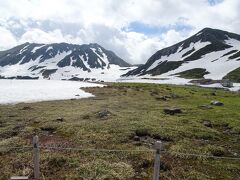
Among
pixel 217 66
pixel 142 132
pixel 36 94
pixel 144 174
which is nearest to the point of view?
pixel 144 174

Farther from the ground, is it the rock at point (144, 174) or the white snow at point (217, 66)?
the white snow at point (217, 66)

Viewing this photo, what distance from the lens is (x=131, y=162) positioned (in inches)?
840

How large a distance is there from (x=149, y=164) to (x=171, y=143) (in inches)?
253

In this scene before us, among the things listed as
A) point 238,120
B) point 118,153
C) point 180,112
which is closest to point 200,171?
point 118,153

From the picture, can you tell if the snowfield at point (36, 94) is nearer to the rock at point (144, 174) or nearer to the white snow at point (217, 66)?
the rock at point (144, 174)

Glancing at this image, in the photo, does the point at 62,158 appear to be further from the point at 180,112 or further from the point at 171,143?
the point at 180,112

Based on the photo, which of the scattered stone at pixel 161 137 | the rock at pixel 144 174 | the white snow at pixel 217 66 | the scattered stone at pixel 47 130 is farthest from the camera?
the white snow at pixel 217 66

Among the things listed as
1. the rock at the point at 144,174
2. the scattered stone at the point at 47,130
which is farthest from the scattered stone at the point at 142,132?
the rock at the point at 144,174

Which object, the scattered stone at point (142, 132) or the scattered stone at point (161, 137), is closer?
the scattered stone at point (161, 137)

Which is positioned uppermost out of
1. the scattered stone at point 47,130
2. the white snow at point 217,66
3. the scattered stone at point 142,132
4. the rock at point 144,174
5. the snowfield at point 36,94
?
the white snow at point 217,66

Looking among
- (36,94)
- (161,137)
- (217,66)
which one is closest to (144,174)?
(161,137)

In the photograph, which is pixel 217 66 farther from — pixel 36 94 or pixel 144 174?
pixel 144 174

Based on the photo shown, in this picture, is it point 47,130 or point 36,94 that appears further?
point 36,94

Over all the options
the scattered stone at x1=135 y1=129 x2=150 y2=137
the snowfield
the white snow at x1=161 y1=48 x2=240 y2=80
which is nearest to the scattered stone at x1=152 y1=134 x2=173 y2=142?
the scattered stone at x1=135 y1=129 x2=150 y2=137
